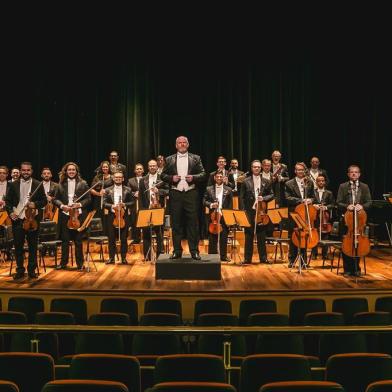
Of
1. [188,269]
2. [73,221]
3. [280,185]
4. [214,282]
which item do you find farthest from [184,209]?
[280,185]

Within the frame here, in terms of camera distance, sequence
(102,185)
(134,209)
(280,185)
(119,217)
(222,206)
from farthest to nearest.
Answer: (280,185), (102,185), (134,209), (222,206), (119,217)

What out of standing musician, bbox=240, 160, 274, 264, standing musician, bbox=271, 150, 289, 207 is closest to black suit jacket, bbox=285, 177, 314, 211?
standing musician, bbox=240, 160, 274, 264

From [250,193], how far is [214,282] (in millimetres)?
2372

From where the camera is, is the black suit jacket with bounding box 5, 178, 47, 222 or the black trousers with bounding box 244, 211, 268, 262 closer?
the black suit jacket with bounding box 5, 178, 47, 222

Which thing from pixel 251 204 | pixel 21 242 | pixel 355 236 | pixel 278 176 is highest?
pixel 278 176

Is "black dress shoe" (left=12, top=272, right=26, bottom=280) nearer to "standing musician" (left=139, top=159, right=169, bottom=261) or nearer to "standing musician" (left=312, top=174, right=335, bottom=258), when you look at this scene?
"standing musician" (left=139, top=159, right=169, bottom=261)

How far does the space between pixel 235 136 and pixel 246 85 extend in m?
1.19

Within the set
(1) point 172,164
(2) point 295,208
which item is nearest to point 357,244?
(2) point 295,208

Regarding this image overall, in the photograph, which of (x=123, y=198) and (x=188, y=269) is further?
(x=123, y=198)

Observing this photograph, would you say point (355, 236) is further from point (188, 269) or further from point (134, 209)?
point (134, 209)

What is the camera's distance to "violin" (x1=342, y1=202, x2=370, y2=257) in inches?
321

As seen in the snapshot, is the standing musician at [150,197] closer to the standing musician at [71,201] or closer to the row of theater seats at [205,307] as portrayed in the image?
the standing musician at [71,201]

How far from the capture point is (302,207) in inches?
355

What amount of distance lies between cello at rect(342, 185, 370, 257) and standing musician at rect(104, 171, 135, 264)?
12.1ft
